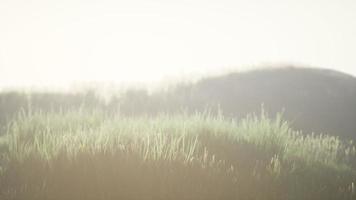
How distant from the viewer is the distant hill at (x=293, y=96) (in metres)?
6.57

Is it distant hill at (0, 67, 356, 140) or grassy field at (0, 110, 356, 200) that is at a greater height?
distant hill at (0, 67, 356, 140)

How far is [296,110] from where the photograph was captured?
6.97 meters

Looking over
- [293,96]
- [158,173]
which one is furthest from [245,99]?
[158,173]

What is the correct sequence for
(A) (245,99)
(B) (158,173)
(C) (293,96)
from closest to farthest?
(B) (158,173), (A) (245,99), (C) (293,96)

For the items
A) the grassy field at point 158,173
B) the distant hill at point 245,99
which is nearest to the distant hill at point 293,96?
the distant hill at point 245,99

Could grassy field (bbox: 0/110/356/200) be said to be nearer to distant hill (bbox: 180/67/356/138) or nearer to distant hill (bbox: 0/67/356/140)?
distant hill (bbox: 180/67/356/138)

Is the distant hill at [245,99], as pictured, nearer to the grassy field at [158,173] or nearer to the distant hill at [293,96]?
the distant hill at [293,96]

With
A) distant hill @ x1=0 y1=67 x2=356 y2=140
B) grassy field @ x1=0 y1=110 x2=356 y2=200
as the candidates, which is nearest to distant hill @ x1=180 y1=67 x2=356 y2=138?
distant hill @ x1=0 y1=67 x2=356 y2=140

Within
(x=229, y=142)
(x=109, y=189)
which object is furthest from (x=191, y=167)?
(x=229, y=142)

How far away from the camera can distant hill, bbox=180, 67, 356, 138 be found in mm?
6566

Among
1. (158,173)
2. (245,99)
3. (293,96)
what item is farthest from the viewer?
(293,96)

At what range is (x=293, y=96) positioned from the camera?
24.3 ft

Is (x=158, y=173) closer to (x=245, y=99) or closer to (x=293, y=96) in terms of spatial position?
(x=245, y=99)

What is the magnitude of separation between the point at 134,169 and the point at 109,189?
0.34 meters
